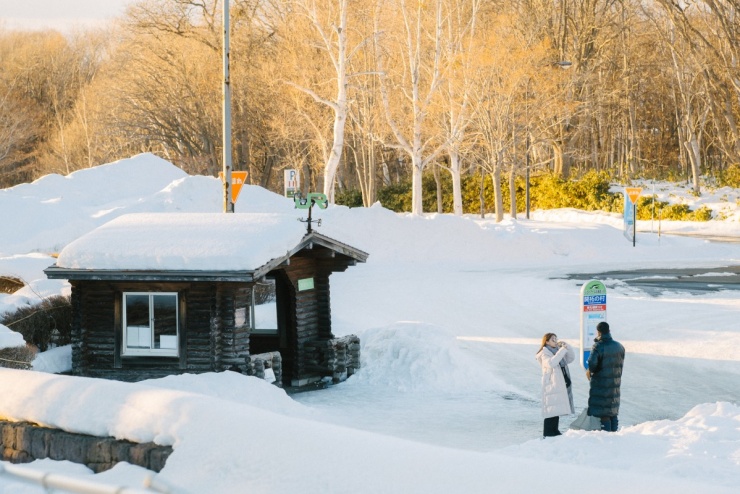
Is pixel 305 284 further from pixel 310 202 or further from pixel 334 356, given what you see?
pixel 310 202

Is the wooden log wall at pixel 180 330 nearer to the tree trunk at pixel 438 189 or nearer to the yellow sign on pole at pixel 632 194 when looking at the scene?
the yellow sign on pole at pixel 632 194

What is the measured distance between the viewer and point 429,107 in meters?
44.5

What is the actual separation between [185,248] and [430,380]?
4896 millimetres

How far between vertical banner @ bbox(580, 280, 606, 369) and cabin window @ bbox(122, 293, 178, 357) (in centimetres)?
622

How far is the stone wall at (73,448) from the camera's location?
27.4ft

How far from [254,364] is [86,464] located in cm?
691

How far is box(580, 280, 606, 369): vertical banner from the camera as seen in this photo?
1364 cm

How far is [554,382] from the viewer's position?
12477 millimetres

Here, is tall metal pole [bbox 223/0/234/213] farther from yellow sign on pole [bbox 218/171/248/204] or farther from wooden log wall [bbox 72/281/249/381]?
wooden log wall [bbox 72/281/249/381]

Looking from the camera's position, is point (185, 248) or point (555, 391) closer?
point (555, 391)

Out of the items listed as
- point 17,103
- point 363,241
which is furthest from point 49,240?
point 17,103

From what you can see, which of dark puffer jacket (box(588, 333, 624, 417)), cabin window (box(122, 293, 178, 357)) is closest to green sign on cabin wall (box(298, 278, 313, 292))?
cabin window (box(122, 293, 178, 357))

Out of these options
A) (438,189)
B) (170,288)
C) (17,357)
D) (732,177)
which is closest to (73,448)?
(170,288)

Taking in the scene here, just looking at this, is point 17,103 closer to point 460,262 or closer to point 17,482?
point 460,262
